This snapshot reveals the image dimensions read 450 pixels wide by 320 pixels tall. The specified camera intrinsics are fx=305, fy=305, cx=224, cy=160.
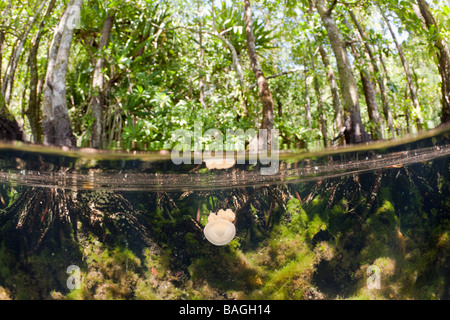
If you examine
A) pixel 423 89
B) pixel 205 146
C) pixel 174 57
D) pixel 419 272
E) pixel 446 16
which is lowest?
pixel 419 272

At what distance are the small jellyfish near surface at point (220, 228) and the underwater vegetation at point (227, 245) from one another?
2 cm

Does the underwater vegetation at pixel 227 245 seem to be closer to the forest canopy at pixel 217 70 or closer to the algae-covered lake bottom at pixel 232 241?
the algae-covered lake bottom at pixel 232 241

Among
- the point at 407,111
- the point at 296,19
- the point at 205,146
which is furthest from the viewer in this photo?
the point at 296,19

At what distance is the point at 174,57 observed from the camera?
3.49 feet

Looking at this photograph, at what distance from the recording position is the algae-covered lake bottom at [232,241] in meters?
1.21

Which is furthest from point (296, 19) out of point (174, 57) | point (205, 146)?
point (205, 146)

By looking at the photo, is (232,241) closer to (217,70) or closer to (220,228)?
(220,228)

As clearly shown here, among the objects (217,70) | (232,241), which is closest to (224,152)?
(217,70)

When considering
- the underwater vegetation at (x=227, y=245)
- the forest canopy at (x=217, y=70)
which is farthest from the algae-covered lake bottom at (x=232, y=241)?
the forest canopy at (x=217, y=70)

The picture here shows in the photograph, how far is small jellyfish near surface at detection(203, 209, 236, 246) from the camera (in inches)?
49.1

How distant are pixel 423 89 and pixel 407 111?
0.12 meters

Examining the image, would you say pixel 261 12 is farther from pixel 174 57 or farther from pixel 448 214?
pixel 448 214

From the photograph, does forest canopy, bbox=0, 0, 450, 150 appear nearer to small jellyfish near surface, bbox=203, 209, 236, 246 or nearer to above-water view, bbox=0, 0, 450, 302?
above-water view, bbox=0, 0, 450, 302

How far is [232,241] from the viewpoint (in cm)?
124
